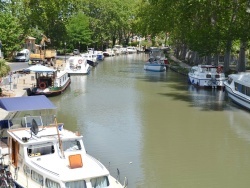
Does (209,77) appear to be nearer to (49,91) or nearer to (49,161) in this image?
(49,91)

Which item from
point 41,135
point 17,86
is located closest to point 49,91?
point 17,86

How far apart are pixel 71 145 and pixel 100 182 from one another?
2.78 m

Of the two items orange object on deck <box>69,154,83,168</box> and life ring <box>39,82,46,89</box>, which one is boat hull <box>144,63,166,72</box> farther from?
orange object on deck <box>69,154,83,168</box>

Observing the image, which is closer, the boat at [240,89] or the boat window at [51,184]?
the boat window at [51,184]

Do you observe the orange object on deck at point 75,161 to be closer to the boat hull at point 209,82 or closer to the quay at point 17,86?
the quay at point 17,86

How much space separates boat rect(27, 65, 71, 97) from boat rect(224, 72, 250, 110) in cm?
1514

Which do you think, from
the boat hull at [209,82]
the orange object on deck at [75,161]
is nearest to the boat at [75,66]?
the boat hull at [209,82]

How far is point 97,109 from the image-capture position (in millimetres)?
34188

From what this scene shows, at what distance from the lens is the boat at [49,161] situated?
48.3 ft

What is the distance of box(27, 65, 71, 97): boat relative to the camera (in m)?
38.5

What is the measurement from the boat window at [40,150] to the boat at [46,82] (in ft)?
71.6

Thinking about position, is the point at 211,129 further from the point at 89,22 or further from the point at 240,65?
the point at 89,22

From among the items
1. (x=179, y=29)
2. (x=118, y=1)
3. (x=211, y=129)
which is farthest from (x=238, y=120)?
(x=118, y=1)

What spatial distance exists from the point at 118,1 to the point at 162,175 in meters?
98.1
